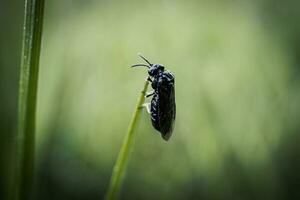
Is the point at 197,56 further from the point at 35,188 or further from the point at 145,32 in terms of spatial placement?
the point at 35,188

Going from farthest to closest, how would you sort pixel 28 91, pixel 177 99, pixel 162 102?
pixel 177 99 < pixel 162 102 < pixel 28 91

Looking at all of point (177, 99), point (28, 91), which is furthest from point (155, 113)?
point (28, 91)

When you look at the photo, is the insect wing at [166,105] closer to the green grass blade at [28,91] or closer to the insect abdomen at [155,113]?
the insect abdomen at [155,113]

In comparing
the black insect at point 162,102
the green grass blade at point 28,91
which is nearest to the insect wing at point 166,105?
the black insect at point 162,102

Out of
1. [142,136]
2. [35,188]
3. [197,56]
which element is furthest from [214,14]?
[35,188]

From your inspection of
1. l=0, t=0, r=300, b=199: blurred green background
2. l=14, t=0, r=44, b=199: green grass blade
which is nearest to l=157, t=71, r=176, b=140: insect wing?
l=0, t=0, r=300, b=199: blurred green background

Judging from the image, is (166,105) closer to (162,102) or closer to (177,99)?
(162,102)
